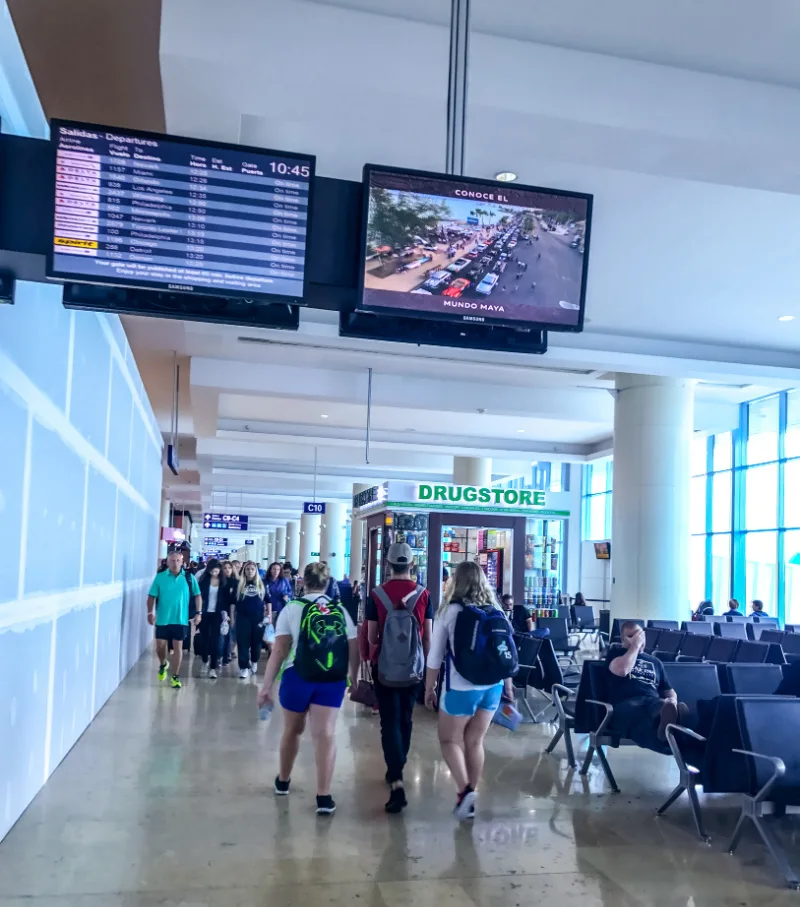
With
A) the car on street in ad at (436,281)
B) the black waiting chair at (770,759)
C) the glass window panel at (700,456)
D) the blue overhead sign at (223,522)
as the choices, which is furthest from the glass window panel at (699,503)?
the car on street in ad at (436,281)

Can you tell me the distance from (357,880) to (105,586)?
5.29m

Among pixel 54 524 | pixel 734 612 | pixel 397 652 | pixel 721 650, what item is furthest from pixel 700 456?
pixel 54 524

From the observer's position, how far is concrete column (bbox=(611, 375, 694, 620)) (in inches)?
564

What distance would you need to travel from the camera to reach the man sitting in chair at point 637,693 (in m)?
6.09

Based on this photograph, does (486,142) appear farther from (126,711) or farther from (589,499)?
(589,499)

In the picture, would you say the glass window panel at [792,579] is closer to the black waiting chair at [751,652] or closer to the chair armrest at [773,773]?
the black waiting chair at [751,652]

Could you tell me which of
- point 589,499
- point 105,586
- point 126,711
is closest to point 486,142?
point 105,586

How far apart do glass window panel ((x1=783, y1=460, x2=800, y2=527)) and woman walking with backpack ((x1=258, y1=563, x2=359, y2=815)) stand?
52.1ft

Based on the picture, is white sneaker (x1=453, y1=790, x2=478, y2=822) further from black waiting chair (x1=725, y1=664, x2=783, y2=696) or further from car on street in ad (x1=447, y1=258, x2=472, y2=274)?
car on street in ad (x1=447, y1=258, x2=472, y2=274)

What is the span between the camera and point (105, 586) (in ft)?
28.9

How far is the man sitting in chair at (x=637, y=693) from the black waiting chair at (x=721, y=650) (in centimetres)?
378

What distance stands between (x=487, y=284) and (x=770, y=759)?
2.93 metres

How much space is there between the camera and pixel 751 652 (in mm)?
9570

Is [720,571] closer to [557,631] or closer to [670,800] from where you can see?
[557,631]
